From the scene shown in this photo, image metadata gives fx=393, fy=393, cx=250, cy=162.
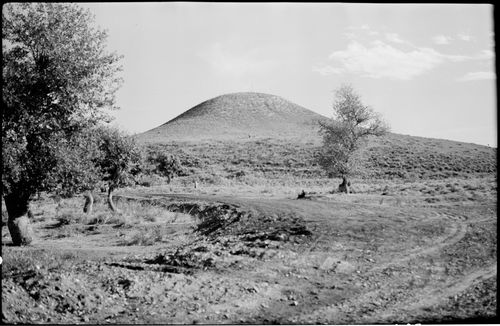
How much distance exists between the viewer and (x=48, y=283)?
8.68 metres

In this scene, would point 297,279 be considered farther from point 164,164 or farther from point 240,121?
point 240,121

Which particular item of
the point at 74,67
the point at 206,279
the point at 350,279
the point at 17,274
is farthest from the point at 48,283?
the point at 74,67

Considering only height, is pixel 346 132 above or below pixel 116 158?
above

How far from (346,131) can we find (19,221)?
88.3 feet

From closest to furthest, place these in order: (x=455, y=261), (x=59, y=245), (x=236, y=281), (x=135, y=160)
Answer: (x=236, y=281)
(x=455, y=261)
(x=59, y=245)
(x=135, y=160)

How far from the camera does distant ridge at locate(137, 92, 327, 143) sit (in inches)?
4596

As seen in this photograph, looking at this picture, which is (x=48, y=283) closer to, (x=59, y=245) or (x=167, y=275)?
(x=167, y=275)

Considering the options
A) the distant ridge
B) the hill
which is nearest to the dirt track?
the hill

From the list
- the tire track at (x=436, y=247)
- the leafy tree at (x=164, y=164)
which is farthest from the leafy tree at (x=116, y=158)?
the leafy tree at (x=164, y=164)

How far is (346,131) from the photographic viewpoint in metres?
35.2

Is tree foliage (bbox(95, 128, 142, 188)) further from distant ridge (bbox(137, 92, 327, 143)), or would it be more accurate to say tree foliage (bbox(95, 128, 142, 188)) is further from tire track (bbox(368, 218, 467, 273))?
distant ridge (bbox(137, 92, 327, 143))

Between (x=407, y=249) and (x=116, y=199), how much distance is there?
29.9 metres

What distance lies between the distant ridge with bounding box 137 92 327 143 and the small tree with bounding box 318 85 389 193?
69645mm

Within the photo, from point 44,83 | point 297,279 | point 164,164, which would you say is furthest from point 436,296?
point 164,164
